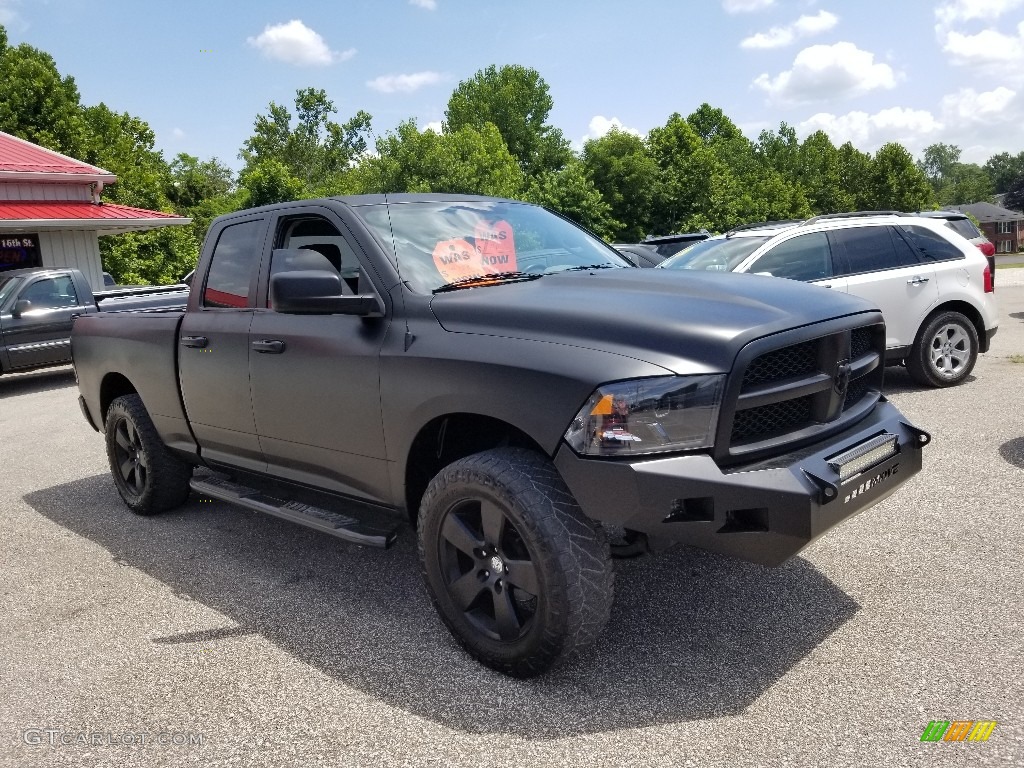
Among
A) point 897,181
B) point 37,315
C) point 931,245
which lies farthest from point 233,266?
point 897,181

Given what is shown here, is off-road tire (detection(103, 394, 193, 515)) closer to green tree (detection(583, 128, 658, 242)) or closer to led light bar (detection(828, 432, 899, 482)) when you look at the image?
led light bar (detection(828, 432, 899, 482))

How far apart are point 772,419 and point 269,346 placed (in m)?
2.37

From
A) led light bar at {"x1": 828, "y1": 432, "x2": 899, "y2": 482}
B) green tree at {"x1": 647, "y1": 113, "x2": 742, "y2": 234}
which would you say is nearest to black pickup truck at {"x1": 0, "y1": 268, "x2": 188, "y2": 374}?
led light bar at {"x1": 828, "y1": 432, "x2": 899, "y2": 482}

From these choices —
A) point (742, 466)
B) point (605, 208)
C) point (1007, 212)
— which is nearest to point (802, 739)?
point (742, 466)

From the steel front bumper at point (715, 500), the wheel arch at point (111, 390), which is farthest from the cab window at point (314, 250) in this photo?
the wheel arch at point (111, 390)

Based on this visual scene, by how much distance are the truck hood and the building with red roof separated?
18.0 meters

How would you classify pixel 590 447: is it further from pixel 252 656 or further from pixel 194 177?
pixel 194 177

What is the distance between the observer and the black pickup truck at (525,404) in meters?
2.68

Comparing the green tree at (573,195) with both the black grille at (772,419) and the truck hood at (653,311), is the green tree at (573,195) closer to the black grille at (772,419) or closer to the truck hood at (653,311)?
the truck hood at (653,311)

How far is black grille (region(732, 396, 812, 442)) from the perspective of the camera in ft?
9.34

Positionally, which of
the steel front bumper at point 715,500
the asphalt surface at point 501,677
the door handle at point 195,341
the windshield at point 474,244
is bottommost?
the asphalt surface at point 501,677

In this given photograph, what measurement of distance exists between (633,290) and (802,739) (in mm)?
1714

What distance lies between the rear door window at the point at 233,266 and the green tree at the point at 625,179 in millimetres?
45110

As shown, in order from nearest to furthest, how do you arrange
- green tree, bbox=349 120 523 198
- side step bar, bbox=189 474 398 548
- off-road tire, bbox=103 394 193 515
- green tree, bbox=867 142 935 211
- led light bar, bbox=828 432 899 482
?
led light bar, bbox=828 432 899 482
side step bar, bbox=189 474 398 548
off-road tire, bbox=103 394 193 515
green tree, bbox=349 120 523 198
green tree, bbox=867 142 935 211
